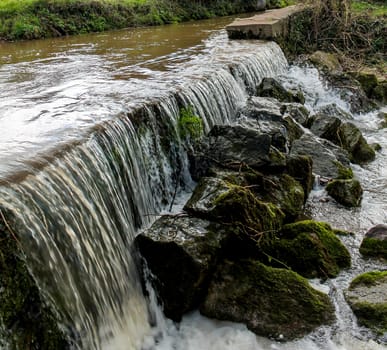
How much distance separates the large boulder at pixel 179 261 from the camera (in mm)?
4797

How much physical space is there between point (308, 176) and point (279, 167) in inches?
26.6

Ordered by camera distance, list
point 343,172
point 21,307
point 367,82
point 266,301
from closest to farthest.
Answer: point 21,307
point 266,301
point 343,172
point 367,82

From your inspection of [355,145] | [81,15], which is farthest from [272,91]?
[81,15]

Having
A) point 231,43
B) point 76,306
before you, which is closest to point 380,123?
point 231,43

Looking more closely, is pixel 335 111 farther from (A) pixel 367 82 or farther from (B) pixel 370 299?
(B) pixel 370 299

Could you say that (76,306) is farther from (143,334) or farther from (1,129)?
(1,129)

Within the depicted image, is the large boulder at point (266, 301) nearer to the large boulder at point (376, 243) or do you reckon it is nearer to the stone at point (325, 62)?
the large boulder at point (376, 243)

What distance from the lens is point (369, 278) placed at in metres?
5.17

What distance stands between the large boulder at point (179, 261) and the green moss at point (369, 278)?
4.91 feet

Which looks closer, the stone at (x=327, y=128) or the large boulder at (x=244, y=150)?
the large boulder at (x=244, y=150)

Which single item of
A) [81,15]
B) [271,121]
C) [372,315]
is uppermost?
[81,15]

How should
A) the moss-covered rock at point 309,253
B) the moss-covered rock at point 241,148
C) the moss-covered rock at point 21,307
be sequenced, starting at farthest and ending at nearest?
1. the moss-covered rock at point 241,148
2. the moss-covered rock at point 309,253
3. the moss-covered rock at point 21,307

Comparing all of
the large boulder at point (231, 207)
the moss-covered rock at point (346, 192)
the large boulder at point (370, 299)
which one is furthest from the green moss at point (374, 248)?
the moss-covered rock at point (346, 192)

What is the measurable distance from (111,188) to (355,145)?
18.6 ft
